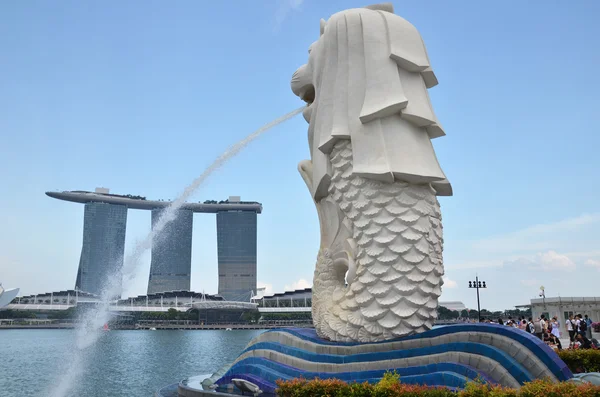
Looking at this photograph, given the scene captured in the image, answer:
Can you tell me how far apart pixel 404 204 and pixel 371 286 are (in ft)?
5.24

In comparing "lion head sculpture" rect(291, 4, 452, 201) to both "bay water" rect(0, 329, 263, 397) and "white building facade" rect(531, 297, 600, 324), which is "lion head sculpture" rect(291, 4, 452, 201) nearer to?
"bay water" rect(0, 329, 263, 397)

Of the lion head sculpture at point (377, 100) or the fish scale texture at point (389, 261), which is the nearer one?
the fish scale texture at point (389, 261)

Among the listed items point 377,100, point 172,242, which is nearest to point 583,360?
point 377,100

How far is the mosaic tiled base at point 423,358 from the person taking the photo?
752 cm

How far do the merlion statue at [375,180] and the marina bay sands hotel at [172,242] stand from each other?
105150 millimetres

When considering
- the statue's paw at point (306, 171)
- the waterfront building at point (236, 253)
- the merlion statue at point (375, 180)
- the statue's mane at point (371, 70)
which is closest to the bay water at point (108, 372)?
the statue's paw at point (306, 171)

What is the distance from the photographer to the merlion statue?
9500 millimetres

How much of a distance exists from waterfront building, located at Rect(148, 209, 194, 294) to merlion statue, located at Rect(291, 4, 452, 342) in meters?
116

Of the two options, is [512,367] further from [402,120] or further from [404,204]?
[402,120]

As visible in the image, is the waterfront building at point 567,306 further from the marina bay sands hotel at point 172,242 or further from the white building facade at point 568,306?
the marina bay sands hotel at point 172,242

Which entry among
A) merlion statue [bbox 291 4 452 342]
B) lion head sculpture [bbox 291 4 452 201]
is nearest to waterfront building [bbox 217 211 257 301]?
merlion statue [bbox 291 4 452 342]

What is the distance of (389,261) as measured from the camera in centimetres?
948

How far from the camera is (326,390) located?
302 inches

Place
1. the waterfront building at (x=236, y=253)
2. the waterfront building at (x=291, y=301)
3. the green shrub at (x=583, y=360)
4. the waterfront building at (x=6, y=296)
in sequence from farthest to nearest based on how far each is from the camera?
the waterfront building at (x=236, y=253)
the waterfront building at (x=291, y=301)
the waterfront building at (x=6, y=296)
the green shrub at (x=583, y=360)
